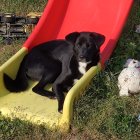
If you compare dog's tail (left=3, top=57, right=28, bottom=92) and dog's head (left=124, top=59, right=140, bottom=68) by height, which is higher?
dog's head (left=124, top=59, right=140, bottom=68)

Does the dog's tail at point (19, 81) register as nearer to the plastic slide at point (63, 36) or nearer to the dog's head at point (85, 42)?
the plastic slide at point (63, 36)

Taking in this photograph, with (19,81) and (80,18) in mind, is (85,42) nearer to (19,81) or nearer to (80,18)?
→ (19,81)

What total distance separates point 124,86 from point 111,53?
2.84ft

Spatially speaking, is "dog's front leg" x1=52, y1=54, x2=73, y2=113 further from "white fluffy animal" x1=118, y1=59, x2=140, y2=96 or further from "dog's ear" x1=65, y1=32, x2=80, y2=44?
"white fluffy animal" x1=118, y1=59, x2=140, y2=96

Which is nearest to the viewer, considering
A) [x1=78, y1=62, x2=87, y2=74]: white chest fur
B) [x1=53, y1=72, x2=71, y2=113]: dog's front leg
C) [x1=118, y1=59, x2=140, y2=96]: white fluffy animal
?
[x1=53, y1=72, x2=71, y2=113]: dog's front leg

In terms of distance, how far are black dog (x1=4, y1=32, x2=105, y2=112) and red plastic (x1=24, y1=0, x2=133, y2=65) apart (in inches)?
23.5

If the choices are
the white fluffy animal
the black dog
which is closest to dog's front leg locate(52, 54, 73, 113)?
the black dog

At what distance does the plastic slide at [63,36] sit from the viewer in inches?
190

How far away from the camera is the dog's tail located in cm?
526

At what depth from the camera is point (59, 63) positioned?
218 inches

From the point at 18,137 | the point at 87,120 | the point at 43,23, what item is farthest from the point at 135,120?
the point at 43,23

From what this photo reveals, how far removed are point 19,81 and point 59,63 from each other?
573mm

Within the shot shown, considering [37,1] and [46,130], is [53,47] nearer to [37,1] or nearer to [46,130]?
[46,130]

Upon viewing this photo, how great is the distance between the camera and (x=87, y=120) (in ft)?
15.6
